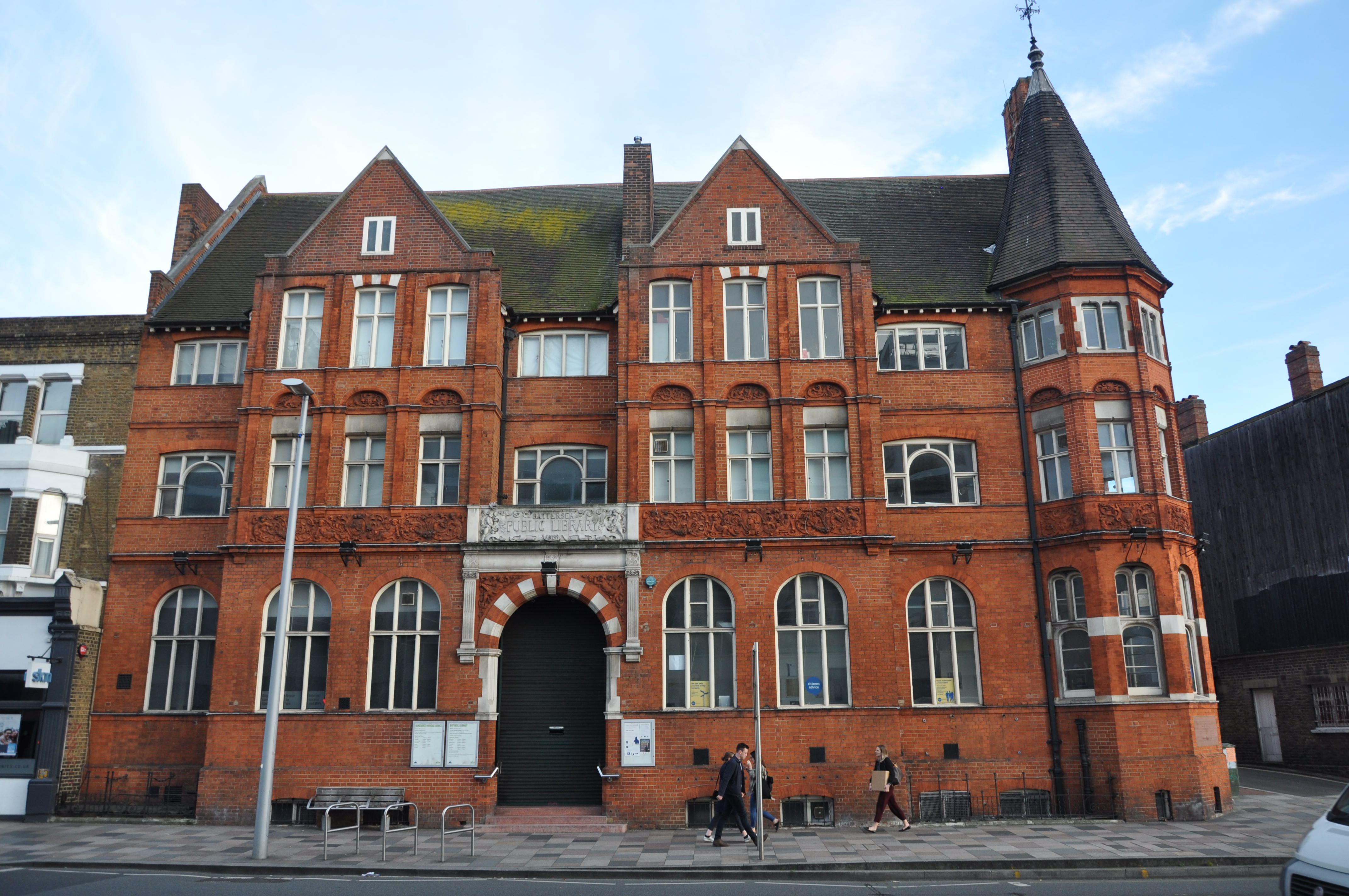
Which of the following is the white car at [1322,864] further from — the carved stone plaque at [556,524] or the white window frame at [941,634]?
the carved stone plaque at [556,524]

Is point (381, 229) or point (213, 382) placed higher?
point (381, 229)

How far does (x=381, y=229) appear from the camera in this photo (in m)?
24.9

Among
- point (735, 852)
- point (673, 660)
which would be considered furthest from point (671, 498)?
point (735, 852)

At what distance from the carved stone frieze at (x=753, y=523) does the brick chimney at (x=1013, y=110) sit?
554 inches

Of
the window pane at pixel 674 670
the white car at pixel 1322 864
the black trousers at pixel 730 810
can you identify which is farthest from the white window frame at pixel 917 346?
the white car at pixel 1322 864

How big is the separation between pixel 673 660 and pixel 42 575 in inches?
626

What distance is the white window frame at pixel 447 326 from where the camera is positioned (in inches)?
945

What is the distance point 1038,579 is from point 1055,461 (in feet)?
9.68

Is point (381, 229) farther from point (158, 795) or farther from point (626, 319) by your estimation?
point (158, 795)

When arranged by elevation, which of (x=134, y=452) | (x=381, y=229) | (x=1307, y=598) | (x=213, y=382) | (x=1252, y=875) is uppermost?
(x=381, y=229)

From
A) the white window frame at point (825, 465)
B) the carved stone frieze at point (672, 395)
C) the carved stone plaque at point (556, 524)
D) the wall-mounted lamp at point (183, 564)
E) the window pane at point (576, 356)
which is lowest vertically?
the wall-mounted lamp at point (183, 564)

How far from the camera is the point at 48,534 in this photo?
24.0 metres

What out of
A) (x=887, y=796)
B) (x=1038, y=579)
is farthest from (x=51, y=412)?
(x=1038, y=579)

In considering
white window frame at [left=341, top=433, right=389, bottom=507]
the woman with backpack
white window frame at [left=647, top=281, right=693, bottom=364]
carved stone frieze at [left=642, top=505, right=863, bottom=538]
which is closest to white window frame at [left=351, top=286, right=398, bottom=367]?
white window frame at [left=341, top=433, right=389, bottom=507]
